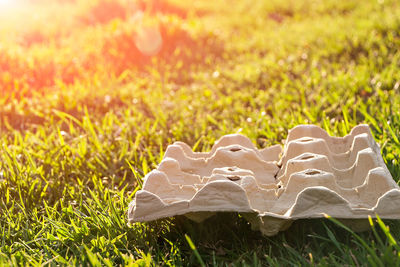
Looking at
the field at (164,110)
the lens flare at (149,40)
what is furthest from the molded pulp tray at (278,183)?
the lens flare at (149,40)

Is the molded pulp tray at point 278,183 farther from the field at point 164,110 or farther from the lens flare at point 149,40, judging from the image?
the lens flare at point 149,40

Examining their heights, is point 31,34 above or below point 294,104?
above

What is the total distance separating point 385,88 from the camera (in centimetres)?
404

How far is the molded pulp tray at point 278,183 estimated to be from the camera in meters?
1.82

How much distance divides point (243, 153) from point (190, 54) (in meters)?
3.66

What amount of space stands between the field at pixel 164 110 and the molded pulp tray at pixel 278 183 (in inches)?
5.2

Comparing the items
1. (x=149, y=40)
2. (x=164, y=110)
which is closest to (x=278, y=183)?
(x=164, y=110)

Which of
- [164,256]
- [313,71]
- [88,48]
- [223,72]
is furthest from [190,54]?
[164,256]

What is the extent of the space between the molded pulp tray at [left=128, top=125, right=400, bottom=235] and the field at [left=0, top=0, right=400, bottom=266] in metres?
0.13

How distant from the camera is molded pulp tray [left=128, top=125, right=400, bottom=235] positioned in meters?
1.82

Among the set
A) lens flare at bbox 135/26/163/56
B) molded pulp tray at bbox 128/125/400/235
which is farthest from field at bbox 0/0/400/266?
molded pulp tray at bbox 128/125/400/235

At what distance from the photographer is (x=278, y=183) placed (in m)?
2.29

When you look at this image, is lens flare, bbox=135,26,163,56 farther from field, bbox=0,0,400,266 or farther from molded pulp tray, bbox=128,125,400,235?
molded pulp tray, bbox=128,125,400,235

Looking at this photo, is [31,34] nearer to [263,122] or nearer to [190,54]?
[190,54]
